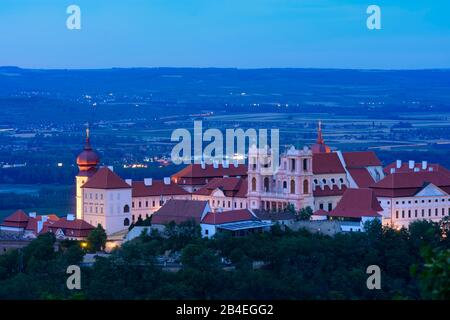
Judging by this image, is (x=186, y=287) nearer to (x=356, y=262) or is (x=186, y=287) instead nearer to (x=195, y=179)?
(x=356, y=262)

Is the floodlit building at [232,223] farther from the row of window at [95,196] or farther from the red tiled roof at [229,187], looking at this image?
the red tiled roof at [229,187]

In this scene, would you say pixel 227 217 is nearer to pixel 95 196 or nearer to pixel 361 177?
pixel 95 196

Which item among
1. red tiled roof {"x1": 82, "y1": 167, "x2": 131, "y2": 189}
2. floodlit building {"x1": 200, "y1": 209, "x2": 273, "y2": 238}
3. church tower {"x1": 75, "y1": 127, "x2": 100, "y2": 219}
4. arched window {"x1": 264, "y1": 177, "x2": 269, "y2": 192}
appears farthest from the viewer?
church tower {"x1": 75, "y1": 127, "x2": 100, "y2": 219}

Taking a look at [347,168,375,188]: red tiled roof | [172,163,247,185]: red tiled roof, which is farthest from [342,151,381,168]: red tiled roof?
[172,163,247,185]: red tiled roof

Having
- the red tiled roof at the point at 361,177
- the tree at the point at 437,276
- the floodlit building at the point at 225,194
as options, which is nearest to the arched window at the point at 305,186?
the floodlit building at the point at 225,194

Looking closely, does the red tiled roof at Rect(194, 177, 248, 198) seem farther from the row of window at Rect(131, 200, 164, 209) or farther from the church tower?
the church tower

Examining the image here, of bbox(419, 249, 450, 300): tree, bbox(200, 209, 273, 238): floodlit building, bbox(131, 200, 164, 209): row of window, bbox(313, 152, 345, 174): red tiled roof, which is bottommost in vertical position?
bbox(200, 209, 273, 238): floodlit building
